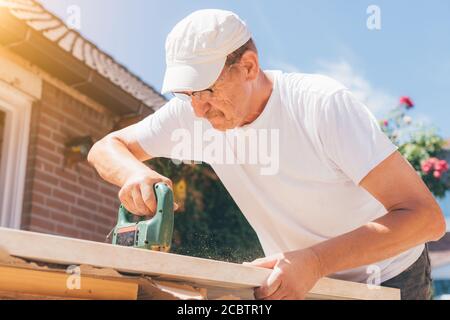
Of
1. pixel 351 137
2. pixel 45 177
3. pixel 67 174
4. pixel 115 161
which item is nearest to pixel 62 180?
pixel 67 174

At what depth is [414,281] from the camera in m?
2.46

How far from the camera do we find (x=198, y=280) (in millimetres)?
1557

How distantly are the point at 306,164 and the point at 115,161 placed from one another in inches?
28.8

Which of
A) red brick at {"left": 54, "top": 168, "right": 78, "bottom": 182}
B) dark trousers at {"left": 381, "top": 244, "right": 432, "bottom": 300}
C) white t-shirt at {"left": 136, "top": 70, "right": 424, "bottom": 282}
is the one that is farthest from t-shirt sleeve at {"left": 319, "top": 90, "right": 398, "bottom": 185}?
red brick at {"left": 54, "top": 168, "right": 78, "bottom": 182}

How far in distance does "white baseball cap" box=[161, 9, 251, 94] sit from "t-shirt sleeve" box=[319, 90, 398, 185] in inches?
15.2

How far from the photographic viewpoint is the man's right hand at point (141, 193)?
193 cm

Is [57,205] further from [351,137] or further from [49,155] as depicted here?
[351,137]

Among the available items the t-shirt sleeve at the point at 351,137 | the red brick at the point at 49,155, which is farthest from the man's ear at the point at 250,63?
the red brick at the point at 49,155

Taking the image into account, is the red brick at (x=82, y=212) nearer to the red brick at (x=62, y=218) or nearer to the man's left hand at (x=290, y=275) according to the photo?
the red brick at (x=62, y=218)

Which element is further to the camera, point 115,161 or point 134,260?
point 115,161

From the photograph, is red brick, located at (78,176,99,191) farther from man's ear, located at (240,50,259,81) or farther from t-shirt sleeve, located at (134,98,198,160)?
man's ear, located at (240,50,259,81)
